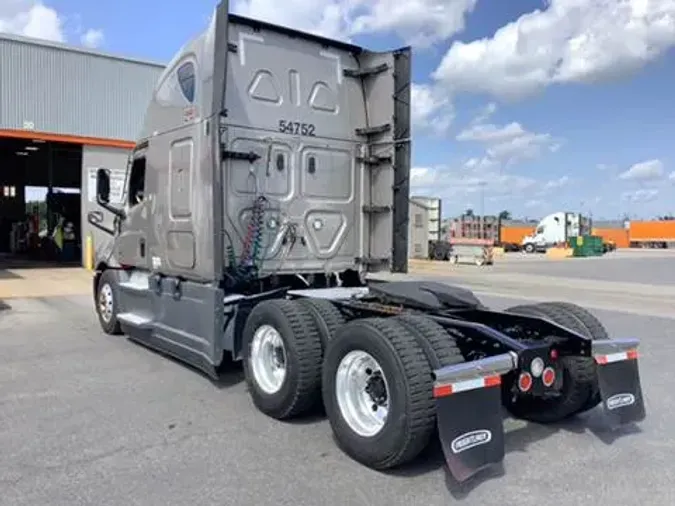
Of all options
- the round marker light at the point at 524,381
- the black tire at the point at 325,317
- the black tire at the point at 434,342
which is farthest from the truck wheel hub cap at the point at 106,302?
the round marker light at the point at 524,381

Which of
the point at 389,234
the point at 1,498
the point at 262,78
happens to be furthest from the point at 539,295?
the point at 1,498

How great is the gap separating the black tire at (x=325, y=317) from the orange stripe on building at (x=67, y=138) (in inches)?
648

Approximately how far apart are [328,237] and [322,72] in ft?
5.99

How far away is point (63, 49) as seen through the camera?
19891mm

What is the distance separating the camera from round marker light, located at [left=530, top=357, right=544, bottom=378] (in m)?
4.38

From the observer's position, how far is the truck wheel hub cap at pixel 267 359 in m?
5.50

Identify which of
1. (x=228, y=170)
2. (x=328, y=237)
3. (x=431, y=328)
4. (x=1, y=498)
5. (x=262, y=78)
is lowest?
(x=1, y=498)

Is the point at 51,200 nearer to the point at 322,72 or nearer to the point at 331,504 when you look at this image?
the point at 322,72

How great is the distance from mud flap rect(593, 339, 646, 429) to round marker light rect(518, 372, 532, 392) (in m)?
0.61

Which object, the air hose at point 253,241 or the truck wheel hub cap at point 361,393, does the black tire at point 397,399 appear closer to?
the truck wheel hub cap at point 361,393

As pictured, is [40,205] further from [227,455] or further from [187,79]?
[227,455]

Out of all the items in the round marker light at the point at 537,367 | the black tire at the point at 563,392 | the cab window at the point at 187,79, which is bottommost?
the black tire at the point at 563,392

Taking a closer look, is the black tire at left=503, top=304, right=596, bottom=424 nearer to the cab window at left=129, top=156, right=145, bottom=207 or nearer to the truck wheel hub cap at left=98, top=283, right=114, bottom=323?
the cab window at left=129, top=156, right=145, bottom=207

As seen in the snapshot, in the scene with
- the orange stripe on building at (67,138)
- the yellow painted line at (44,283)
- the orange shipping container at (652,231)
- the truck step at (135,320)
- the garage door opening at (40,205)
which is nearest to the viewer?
the truck step at (135,320)
